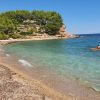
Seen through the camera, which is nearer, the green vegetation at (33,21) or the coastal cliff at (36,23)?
the coastal cliff at (36,23)

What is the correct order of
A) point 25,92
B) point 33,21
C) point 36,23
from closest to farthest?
Result: point 25,92 → point 36,23 → point 33,21

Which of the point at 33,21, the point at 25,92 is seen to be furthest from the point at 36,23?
the point at 25,92

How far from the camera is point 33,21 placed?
497 ft

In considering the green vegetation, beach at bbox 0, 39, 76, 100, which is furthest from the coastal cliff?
beach at bbox 0, 39, 76, 100

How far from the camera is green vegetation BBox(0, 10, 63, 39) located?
139938 mm

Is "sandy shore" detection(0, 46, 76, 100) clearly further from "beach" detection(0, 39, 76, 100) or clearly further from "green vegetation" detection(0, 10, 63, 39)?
"green vegetation" detection(0, 10, 63, 39)

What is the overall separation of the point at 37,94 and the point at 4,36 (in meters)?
104

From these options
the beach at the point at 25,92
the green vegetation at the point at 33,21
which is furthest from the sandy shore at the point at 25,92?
the green vegetation at the point at 33,21

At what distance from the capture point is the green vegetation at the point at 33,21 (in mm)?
139938

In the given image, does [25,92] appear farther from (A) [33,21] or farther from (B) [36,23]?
(A) [33,21]

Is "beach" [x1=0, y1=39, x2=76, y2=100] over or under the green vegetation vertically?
under

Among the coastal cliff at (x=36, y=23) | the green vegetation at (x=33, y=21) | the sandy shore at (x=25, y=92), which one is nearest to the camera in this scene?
the sandy shore at (x=25, y=92)

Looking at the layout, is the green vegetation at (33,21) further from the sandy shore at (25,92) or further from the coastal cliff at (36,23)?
the sandy shore at (25,92)

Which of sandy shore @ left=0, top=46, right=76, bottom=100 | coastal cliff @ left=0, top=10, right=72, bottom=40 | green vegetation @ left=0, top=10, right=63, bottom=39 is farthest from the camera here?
green vegetation @ left=0, top=10, right=63, bottom=39
